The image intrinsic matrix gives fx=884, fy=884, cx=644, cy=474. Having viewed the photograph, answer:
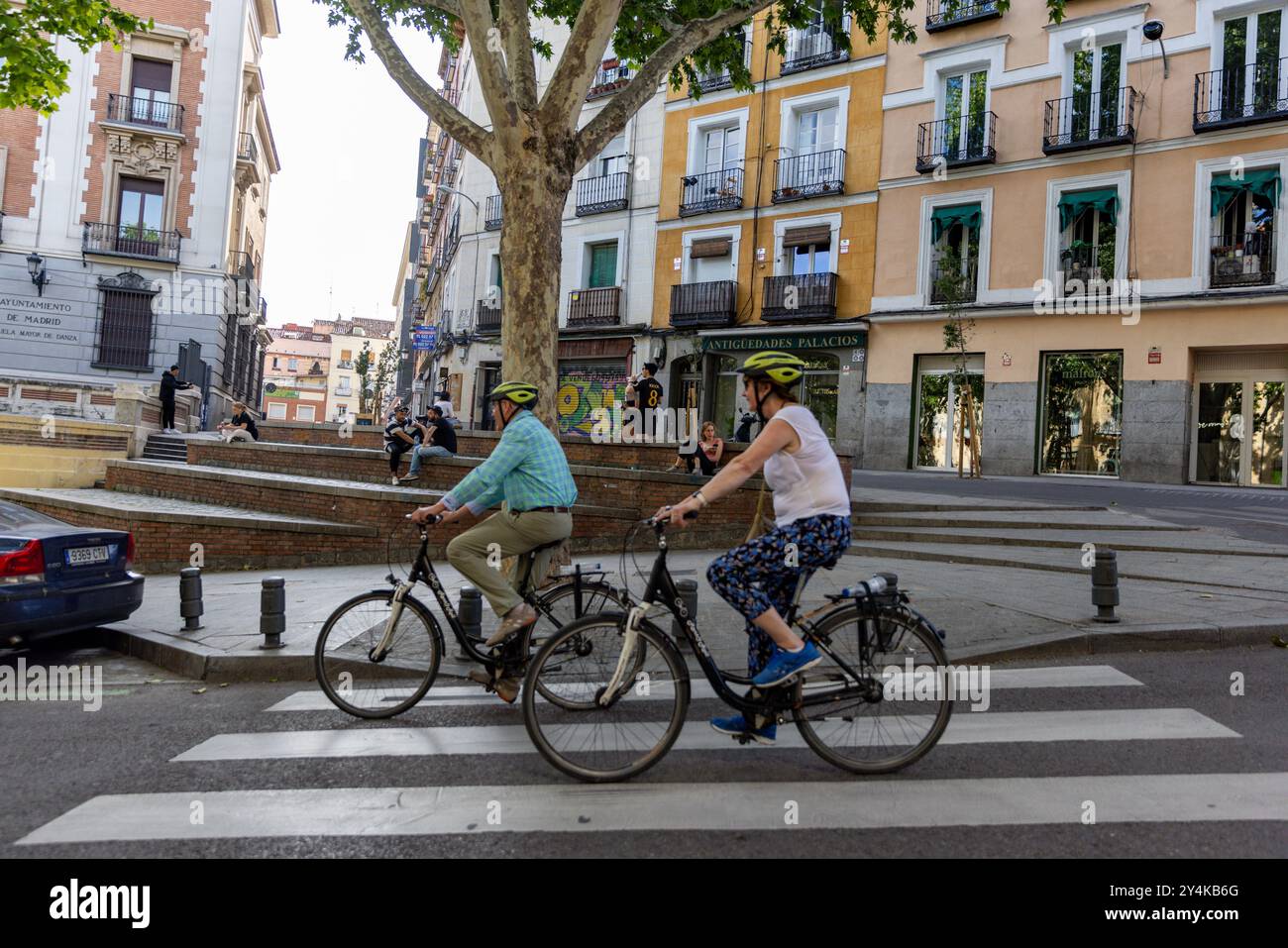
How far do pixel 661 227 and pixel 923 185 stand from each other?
27.3ft

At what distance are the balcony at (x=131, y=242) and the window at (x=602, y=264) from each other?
44.7 feet

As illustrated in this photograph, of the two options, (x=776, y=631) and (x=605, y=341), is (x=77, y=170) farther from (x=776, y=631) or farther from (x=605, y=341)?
(x=776, y=631)

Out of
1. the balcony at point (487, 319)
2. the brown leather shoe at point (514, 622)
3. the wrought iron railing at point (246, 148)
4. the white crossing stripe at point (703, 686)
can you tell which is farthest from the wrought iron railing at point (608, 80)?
the brown leather shoe at point (514, 622)

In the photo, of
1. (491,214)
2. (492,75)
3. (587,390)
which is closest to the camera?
(492,75)

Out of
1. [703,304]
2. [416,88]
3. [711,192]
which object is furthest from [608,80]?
[416,88]

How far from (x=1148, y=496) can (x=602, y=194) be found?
19787 millimetres

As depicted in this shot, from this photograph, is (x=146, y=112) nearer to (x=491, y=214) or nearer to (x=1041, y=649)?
(x=491, y=214)

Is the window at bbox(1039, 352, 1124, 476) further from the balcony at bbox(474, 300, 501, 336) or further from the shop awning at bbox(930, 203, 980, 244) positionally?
the balcony at bbox(474, 300, 501, 336)

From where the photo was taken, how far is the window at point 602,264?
2941cm

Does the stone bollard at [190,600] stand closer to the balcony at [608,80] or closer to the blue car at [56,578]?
the blue car at [56,578]

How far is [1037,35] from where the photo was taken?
21.6 metres

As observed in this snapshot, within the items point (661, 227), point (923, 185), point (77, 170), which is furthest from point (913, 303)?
point (77, 170)

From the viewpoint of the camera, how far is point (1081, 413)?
20.8m

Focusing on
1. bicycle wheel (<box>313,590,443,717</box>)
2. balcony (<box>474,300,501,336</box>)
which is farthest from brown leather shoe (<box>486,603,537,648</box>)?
balcony (<box>474,300,501,336</box>)
